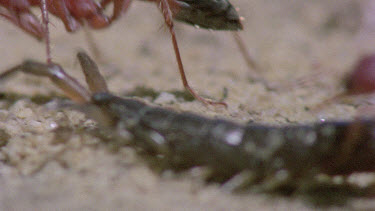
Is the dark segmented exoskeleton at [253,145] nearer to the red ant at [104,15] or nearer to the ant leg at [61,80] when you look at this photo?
the ant leg at [61,80]

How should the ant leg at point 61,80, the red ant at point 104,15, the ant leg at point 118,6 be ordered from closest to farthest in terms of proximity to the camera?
the ant leg at point 61,80 < the red ant at point 104,15 < the ant leg at point 118,6

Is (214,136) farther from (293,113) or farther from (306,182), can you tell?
(293,113)

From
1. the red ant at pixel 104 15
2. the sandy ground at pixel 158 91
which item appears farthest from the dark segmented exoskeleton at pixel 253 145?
the red ant at pixel 104 15

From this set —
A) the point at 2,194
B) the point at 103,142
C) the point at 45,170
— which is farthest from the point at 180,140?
the point at 2,194

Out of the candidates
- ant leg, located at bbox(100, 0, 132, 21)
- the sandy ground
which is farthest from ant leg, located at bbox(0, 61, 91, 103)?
ant leg, located at bbox(100, 0, 132, 21)

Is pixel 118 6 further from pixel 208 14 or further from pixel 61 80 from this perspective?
pixel 61 80

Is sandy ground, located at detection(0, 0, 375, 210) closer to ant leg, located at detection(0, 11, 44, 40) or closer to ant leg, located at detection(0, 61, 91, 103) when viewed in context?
ant leg, located at detection(0, 61, 91, 103)
